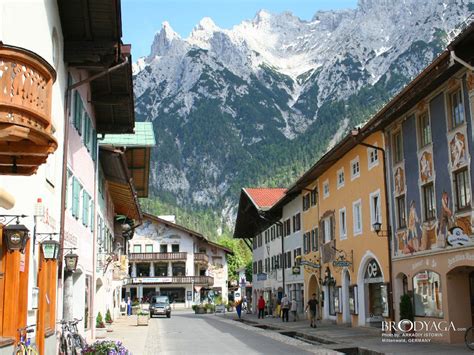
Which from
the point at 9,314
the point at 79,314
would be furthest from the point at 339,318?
the point at 9,314

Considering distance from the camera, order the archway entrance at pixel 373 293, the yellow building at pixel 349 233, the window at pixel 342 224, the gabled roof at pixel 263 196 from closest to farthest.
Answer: the yellow building at pixel 349 233, the archway entrance at pixel 373 293, the window at pixel 342 224, the gabled roof at pixel 263 196

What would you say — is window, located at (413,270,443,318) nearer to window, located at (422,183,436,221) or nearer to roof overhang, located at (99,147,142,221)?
window, located at (422,183,436,221)

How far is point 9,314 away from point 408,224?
49.8ft

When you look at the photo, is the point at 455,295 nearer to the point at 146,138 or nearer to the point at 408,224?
the point at 408,224

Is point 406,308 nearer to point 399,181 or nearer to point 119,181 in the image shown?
point 399,181

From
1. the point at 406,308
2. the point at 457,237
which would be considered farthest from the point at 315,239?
the point at 457,237

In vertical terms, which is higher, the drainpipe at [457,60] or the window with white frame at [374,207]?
the drainpipe at [457,60]

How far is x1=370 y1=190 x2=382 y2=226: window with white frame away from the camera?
84.4 feet

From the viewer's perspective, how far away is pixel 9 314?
34.9 feet

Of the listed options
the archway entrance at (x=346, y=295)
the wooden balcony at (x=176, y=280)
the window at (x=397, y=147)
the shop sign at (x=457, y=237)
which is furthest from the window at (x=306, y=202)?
the wooden balcony at (x=176, y=280)

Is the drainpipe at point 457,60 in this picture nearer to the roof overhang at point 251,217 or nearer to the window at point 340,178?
the window at point 340,178

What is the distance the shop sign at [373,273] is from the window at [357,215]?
5.57ft

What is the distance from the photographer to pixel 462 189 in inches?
724

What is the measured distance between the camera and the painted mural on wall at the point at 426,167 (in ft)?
66.8
